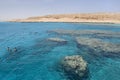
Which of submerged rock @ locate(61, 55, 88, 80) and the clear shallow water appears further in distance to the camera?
the clear shallow water

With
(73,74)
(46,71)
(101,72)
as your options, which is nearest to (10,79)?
(46,71)

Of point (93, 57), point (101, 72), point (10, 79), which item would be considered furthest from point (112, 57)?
point (10, 79)

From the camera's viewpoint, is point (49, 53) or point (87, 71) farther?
point (49, 53)

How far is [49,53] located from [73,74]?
652 cm

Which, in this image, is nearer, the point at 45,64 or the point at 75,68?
the point at 75,68

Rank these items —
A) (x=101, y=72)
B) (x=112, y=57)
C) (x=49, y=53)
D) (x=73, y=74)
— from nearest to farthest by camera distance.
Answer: (x=73, y=74) → (x=101, y=72) → (x=112, y=57) → (x=49, y=53)

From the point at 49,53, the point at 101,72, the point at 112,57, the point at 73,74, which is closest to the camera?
the point at 73,74

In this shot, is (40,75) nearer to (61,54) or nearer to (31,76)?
(31,76)

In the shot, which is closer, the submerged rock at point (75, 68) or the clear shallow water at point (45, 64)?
the submerged rock at point (75, 68)

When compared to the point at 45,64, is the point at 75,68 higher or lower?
higher

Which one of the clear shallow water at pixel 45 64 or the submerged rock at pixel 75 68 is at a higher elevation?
the submerged rock at pixel 75 68

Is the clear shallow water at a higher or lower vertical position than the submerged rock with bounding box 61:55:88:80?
lower

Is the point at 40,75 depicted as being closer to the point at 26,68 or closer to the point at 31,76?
the point at 31,76

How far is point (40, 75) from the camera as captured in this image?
16.2 meters
